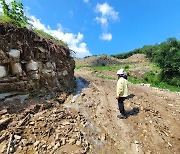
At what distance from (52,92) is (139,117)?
3.11 meters

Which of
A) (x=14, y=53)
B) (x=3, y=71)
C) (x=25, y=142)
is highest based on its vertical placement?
(x=14, y=53)

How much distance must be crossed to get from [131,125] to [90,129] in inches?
53.4

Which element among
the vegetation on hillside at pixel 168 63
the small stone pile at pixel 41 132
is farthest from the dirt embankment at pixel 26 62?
the vegetation on hillside at pixel 168 63

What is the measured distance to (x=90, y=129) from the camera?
6.38 meters

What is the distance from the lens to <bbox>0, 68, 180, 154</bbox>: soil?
528 cm

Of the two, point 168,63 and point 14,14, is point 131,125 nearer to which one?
point 14,14

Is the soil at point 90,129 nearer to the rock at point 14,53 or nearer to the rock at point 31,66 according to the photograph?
the rock at point 31,66

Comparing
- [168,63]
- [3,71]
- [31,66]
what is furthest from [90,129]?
[168,63]

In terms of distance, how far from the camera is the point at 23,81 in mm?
6832

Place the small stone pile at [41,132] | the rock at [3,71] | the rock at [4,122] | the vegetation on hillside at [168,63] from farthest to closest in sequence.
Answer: the vegetation on hillside at [168,63] → the rock at [3,71] → the rock at [4,122] → the small stone pile at [41,132]

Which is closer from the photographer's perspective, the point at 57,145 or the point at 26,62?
the point at 57,145

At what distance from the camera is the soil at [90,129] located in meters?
5.28

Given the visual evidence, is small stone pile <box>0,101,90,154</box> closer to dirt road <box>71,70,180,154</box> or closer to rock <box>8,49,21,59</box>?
dirt road <box>71,70,180,154</box>

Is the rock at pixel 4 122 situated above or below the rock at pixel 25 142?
above
